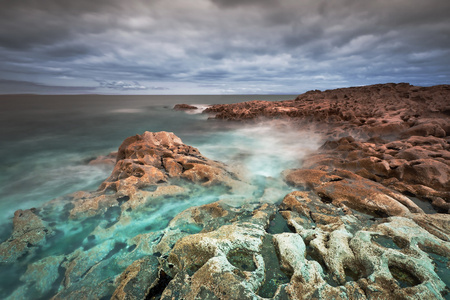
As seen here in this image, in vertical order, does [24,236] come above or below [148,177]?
below

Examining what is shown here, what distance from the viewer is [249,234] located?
2895mm

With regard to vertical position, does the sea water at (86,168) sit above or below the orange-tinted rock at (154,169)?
below

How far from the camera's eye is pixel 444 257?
258 cm

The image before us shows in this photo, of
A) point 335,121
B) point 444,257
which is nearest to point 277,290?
point 444,257

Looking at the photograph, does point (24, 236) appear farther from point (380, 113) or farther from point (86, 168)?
point (380, 113)

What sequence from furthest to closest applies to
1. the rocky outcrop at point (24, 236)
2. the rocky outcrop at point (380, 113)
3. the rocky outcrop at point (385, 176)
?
1. the rocky outcrop at point (380, 113)
2. the rocky outcrop at point (385, 176)
3. the rocky outcrop at point (24, 236)

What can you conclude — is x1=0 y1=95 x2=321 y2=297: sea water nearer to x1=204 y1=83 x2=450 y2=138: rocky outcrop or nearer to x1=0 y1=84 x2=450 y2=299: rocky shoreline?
x1=0 y1=84 x2=450 y2=299: rocky shoreline

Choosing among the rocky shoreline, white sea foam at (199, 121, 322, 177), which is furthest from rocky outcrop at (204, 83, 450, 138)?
the rocky shoreline

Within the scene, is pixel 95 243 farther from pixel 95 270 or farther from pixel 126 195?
pixel 126 195

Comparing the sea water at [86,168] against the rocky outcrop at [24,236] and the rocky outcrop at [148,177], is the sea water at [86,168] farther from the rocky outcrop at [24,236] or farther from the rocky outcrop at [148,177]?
the rocky outcrop at [148,177]

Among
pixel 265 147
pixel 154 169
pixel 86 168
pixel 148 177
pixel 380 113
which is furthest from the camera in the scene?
pixel 380 113

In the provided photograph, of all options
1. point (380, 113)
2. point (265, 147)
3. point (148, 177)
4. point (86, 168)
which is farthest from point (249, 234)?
point (380, 113)

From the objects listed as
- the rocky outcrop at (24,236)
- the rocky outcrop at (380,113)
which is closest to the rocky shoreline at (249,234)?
the rocky outcrop at (24,236)

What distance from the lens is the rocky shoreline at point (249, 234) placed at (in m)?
2.27
